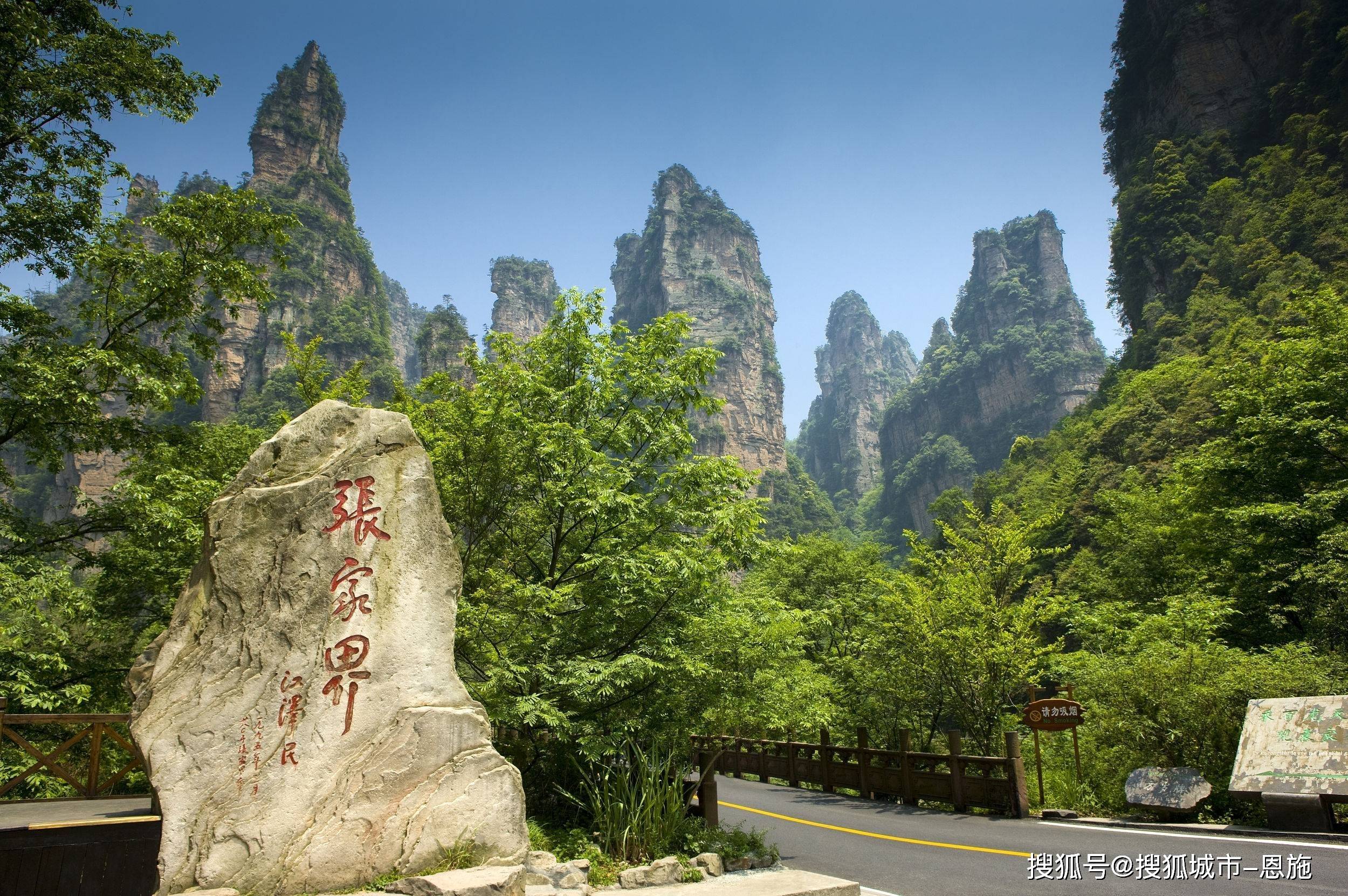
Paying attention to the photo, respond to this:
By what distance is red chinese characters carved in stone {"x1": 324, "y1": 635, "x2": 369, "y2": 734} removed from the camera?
15.1ft

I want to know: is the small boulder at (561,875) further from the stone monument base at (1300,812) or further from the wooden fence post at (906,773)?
the wooden fence post at (906,773)

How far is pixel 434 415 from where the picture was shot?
10.1m

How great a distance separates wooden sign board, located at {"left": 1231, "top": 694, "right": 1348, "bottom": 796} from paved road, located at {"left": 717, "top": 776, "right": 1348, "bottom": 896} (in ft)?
1.55

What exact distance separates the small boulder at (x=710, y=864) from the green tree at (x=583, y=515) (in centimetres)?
136

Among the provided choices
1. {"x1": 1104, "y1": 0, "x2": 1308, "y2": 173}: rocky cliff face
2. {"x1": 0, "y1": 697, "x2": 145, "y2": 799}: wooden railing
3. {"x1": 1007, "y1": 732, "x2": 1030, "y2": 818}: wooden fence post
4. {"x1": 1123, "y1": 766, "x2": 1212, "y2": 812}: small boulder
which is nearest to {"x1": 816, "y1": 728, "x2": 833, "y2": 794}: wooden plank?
{"x1": 1007, "y1": 732, "x2": 1030, "y2": 818}: wooden fence post

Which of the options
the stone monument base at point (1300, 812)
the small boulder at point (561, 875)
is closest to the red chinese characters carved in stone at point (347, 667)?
the small boulder at point (561, 875)

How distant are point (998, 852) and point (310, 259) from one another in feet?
246

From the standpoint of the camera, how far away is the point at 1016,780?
9.32 meters

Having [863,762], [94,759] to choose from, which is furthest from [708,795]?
[94,759]

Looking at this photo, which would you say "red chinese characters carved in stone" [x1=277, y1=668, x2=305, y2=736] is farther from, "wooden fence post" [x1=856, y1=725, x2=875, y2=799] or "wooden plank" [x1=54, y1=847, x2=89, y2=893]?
"wooden fence post" [x1=856, y1=725, x2=875, y2=799]

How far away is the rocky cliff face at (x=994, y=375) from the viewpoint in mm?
79812

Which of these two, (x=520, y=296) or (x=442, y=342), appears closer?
(x=442, y=342)

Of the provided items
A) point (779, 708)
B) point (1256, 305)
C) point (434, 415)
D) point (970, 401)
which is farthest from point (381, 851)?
point (970, 401)

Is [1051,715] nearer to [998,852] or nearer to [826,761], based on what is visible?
[998,852]
